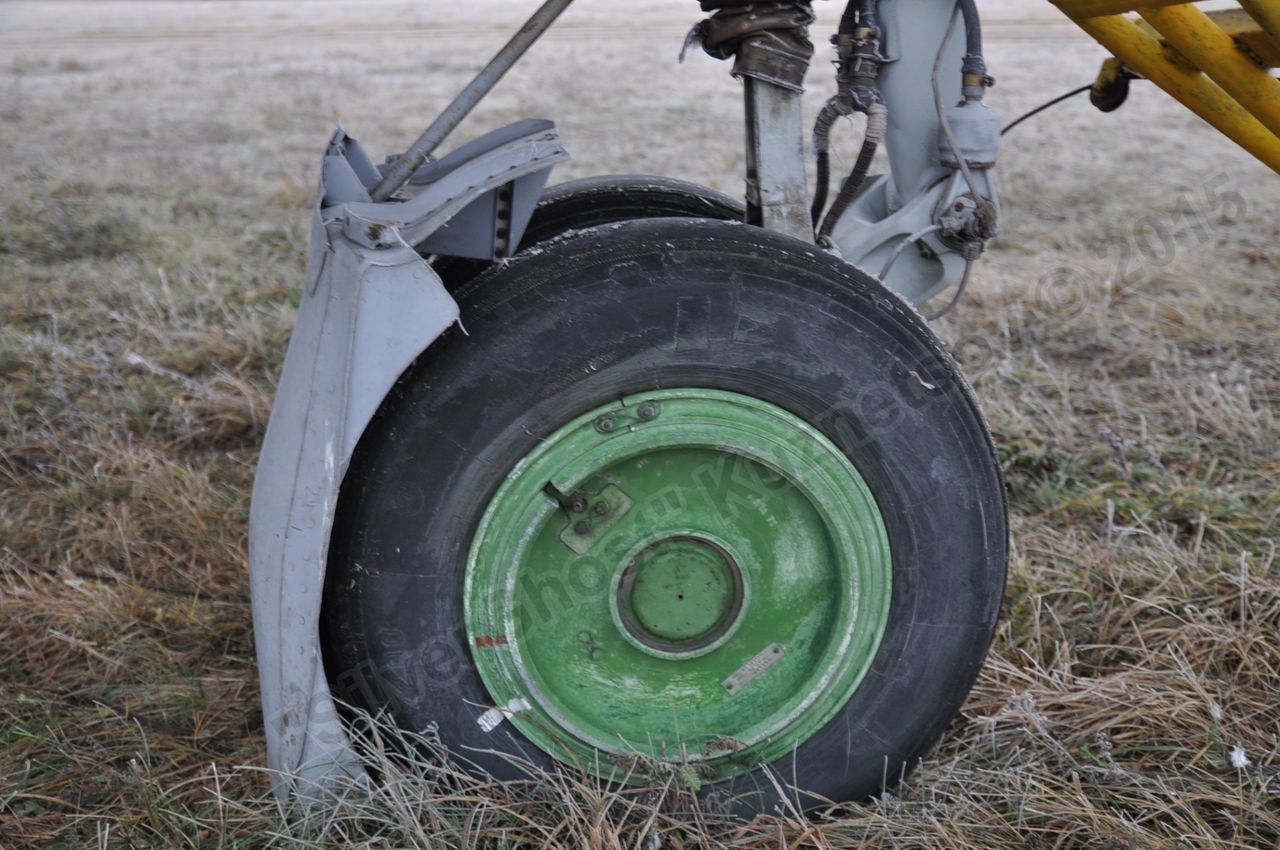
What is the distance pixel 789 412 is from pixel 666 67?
32.4 feet

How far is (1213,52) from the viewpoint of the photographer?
189 cm

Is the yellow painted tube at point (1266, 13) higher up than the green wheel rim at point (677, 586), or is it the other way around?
the yellow painted tube at point (1266, 13)

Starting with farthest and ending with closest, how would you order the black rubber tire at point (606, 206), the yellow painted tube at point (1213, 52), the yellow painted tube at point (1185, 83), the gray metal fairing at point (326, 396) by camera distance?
the black rubber tire at point (606, 206) → the yellow painted tube at point (1185, 83) → the yellow painted tube at point (1213, 52) → the gray metal fairing at point (326, 396)

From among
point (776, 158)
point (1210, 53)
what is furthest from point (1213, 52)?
point (776, 158)

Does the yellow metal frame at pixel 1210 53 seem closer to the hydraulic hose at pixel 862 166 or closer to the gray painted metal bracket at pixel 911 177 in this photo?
the gray painted metal bracket at pixel 911 177

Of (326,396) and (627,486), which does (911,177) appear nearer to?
(627,486)

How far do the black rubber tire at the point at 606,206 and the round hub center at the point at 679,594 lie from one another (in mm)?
750

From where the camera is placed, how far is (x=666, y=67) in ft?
35.7

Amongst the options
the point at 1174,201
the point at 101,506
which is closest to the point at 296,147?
the point at 101,506

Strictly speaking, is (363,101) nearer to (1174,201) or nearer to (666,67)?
(666,67)

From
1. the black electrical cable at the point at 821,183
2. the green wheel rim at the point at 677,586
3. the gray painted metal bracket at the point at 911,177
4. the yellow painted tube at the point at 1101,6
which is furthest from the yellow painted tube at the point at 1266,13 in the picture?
the green wheel rim at the point at 677,586

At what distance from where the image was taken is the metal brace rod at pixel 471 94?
5.74 feet

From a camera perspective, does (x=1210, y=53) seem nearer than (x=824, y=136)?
Yes

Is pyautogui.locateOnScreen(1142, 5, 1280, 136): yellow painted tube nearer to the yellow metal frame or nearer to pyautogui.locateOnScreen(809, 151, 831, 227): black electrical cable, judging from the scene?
the yellow metal frame
